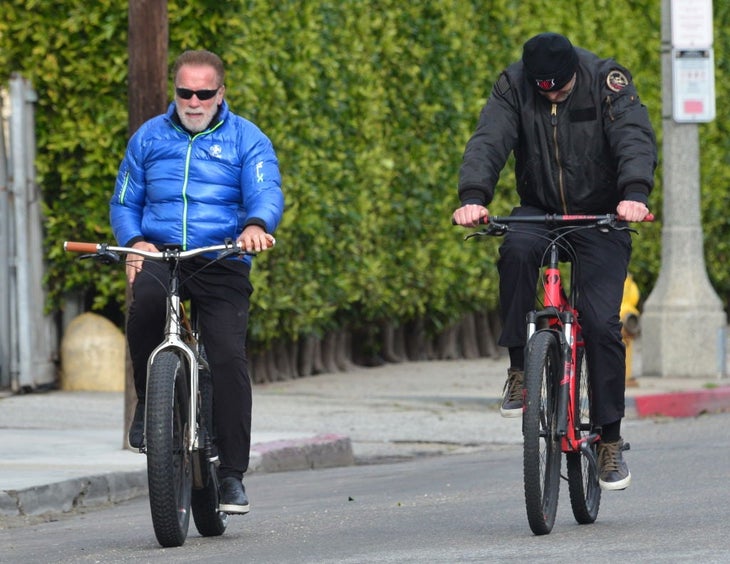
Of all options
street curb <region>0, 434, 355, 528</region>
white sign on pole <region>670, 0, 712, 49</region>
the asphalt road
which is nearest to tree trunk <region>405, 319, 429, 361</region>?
white sign on pole <region>670, 0, 712, 49</region>

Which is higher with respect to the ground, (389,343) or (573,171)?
(573,171)

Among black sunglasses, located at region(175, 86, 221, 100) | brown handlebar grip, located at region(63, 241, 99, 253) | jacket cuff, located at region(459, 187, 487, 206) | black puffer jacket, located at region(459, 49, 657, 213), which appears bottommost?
brown handlebar grip, located at region(63, 241, 99, 253)

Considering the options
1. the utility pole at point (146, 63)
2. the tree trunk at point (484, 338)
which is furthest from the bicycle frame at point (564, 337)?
the tree trunk at point (484, 338)

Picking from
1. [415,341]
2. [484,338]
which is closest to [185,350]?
[415,341]

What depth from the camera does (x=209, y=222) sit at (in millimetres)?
6867

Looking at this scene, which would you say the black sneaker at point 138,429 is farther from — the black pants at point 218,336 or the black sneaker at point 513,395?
the black sneaker at point 513,395

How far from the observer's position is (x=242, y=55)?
12727 millimetres

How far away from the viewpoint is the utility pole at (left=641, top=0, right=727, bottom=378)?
13906 millimetres

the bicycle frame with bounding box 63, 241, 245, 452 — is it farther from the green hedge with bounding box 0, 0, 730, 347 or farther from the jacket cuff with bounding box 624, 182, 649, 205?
the green hedge with bounding box 0, 0, 730, 347

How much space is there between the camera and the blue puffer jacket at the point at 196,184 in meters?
6.86

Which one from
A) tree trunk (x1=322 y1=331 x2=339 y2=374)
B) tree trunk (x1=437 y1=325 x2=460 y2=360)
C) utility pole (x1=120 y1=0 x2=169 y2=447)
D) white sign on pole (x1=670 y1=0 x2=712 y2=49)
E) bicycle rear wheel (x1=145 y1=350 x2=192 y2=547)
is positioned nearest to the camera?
bicycle rear wheel (x1=145 y1=350 x2=192 y2=547)

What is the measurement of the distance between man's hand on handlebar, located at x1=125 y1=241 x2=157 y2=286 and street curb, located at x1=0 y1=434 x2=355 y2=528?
1587mm

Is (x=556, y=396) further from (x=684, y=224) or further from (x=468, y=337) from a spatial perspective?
(x=468, y=337)

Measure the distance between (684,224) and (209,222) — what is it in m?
7.87
